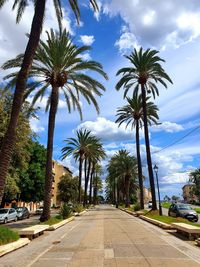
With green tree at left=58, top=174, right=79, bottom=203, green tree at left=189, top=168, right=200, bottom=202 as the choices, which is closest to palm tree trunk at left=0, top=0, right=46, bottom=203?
green tree at left=58, top=174, right=79, bottom=203

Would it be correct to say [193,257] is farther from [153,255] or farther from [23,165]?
[23,165]

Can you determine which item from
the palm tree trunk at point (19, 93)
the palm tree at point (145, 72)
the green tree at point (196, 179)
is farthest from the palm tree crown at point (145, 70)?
the green tree at point (196, 179)

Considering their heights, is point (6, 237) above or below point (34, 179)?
below

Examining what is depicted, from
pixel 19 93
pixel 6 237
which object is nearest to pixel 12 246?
pixel 6 237

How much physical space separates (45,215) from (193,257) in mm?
17293

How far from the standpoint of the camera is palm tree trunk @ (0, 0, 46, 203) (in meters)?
15.1

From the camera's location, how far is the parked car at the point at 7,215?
34253 mm

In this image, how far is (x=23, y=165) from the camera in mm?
36469

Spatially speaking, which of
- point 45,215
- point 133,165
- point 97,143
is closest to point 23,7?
point 45,215

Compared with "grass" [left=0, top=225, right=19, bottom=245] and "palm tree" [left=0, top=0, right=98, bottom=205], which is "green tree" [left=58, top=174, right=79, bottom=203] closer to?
"palm tree" [left=0, top=0, right=98, bottom=205]

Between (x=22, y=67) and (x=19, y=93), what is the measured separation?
1505 millimetres

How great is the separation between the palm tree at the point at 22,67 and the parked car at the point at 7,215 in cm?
2056

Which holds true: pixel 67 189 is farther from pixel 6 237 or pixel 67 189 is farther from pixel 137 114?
pixel 6 237

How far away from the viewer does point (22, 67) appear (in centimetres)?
1694
